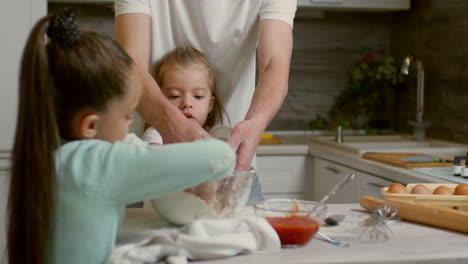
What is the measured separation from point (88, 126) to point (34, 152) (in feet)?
0.34

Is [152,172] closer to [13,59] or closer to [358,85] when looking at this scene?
[13,59]

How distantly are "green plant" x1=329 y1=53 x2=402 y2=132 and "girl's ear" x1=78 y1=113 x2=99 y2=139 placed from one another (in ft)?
8.69

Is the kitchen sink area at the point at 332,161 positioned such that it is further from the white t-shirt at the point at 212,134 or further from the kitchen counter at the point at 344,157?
the white t-shirt at the point at 212,134

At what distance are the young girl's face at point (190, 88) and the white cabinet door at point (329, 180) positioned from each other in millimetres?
1182

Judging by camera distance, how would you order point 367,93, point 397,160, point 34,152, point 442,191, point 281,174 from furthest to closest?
point 367,93, point 281,174, point 397,160, point 442,191, point 34,152

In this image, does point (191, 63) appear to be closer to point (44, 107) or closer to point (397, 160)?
point (44, 107)

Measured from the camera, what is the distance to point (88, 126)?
3.21ft

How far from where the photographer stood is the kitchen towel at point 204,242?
959mm

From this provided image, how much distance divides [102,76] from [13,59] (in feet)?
6.54

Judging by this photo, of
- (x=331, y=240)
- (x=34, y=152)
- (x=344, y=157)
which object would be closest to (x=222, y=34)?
(x=331, y=240)

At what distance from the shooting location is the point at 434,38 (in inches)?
127

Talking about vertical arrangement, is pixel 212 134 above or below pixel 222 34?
below

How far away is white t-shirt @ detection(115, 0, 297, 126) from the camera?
176cm

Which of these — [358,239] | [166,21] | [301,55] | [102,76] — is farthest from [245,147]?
[301,55]
